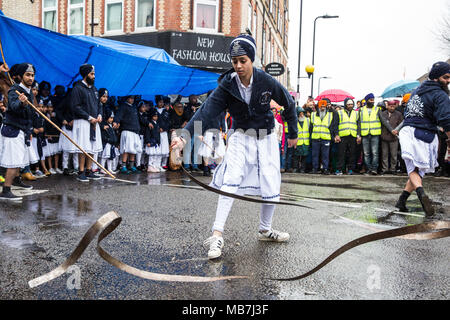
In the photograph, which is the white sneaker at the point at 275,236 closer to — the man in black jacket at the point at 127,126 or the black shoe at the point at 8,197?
the black shoe at the point at 8,197

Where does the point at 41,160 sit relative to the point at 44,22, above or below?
below

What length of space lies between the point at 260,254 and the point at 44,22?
2263cm

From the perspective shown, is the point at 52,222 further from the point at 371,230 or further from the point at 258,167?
the point at 371,230

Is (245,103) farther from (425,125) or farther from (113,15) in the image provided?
(113,15)

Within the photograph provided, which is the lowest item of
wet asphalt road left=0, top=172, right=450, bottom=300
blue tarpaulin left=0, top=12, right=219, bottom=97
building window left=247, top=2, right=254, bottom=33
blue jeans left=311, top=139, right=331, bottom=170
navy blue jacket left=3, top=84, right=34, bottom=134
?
wet asphalt road left=0, top=172, right=450, bottom=300

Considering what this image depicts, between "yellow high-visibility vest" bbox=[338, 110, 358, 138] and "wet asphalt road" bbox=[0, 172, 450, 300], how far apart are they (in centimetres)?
631

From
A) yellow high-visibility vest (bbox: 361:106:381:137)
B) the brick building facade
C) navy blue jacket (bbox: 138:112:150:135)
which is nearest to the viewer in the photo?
navy blue jacket (bbox: 138:112:150:135)

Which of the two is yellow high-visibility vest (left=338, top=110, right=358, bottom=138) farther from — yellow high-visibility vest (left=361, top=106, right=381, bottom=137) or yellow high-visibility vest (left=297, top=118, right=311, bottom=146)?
yellow high-visibility vest (left=297, top=118, right=311, bottom=146)

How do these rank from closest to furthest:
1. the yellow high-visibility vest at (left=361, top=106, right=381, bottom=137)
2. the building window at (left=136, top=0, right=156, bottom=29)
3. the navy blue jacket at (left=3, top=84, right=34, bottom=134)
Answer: the navy blue jacket at (left=3, top=84, right=34, bottom=134) → the yellow high-visibility vest at (left=361, top=106, right=381, bottom=137) → the building window at (left=136, top=0, right=156, bottom=29)

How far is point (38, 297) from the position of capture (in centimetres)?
269

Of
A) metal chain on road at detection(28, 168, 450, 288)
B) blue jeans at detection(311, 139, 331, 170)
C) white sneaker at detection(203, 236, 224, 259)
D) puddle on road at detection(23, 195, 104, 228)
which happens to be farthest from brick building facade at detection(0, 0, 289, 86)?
metal chain on road at detection(28, 168, 450, 288)

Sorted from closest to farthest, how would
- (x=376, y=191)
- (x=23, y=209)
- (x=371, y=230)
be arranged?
(x=371, y=230), (x=23, y=209), (x=376, y=191)

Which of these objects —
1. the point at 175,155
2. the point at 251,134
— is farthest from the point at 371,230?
the point at 175,155

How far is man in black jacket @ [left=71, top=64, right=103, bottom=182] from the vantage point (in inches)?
348
